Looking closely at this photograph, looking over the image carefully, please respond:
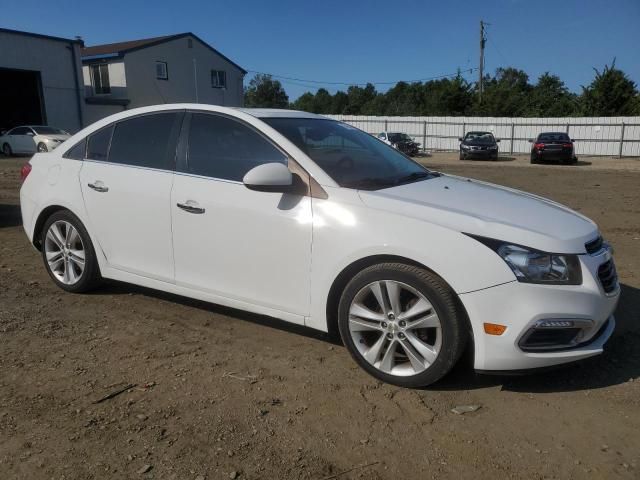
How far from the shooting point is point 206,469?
245cm

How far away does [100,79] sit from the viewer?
113 feet

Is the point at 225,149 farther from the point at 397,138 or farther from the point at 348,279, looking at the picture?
the point at 397,138

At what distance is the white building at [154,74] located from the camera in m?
33.4

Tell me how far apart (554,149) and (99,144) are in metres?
25.0

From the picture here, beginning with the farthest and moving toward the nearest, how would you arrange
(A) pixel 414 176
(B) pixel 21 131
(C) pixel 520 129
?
(C) pixel 520 129, (B) pixel 21 131, (A) pixel 414 176

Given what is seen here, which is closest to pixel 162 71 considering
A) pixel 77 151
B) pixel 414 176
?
pixel 77 151

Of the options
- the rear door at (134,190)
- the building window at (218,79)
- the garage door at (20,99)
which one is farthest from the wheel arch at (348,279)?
the building window at (218,79)

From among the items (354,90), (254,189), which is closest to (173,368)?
(254,189)

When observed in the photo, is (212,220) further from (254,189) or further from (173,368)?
(173,368)

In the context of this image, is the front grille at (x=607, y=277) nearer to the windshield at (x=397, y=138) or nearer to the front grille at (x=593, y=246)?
the front grille at (x=593, y=246)

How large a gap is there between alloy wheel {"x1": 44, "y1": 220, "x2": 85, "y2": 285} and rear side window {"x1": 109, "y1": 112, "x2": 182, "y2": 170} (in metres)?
0.82

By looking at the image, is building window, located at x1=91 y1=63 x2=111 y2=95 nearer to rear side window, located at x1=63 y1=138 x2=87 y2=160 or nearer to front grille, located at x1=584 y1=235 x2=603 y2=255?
rear side window, located at x1=63 y1=138 x2=87 y2=160

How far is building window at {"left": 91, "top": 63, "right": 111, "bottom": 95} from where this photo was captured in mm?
34156

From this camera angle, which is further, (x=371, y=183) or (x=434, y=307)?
(x=371, y=183)
